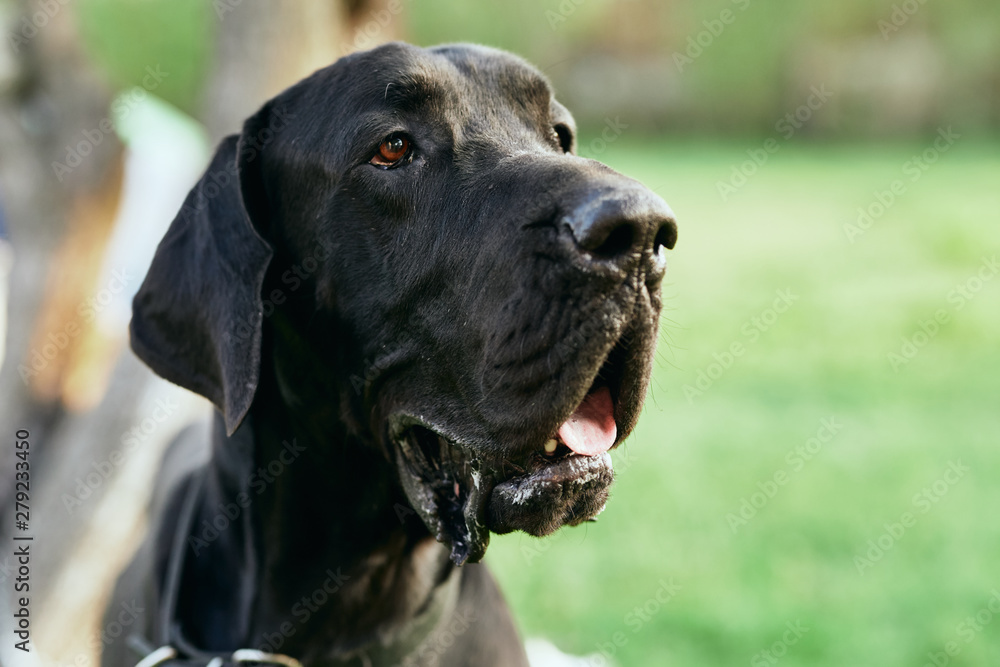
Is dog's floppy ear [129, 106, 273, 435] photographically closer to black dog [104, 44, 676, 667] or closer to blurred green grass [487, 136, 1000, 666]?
black dog [104, 44, 676, 667]

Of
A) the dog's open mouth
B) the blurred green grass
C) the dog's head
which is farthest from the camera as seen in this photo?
the blurred green grass

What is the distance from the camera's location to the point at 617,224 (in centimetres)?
191

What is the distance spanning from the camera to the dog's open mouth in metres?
2.18

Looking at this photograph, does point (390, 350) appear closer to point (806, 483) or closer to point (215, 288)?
point (215, 288)

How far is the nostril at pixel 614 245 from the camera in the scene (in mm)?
1940

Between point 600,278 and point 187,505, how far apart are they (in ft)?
5.58

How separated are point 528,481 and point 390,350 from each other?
51 centimetres

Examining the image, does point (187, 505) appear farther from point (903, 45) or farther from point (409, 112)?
point (903, 45)

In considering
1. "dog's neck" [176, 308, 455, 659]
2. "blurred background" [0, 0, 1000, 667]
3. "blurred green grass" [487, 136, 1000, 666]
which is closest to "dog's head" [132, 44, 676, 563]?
"dog's neck" [176, 308, 455, 659]

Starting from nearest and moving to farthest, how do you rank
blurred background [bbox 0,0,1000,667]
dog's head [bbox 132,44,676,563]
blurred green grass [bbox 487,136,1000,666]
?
1. dog's head [bbox 132,44,676,563]
2. blurred green grass [bbox 487,136,1000,666]
3. blurred background [bbox 0,0,1000,667]

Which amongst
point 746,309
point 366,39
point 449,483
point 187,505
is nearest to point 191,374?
point 187,505

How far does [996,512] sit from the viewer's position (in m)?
5.32

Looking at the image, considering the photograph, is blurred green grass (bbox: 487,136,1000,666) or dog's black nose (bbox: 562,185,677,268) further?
blurred green grass (bbox: 487,136,1000,666)

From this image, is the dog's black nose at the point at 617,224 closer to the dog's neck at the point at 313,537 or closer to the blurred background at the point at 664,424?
the dog's neck at the point at 313,537
